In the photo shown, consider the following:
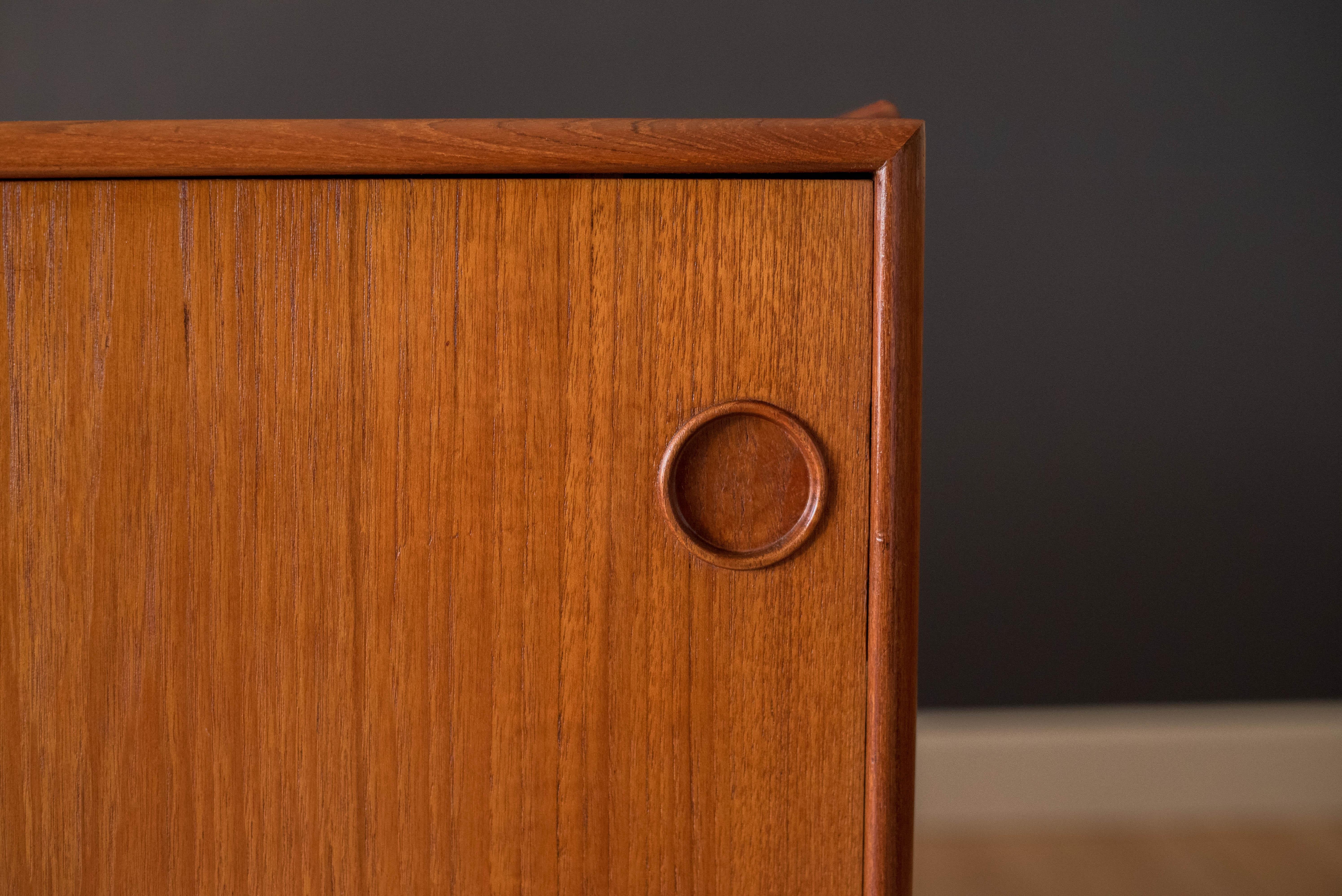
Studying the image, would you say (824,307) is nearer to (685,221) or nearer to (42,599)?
(685,221)

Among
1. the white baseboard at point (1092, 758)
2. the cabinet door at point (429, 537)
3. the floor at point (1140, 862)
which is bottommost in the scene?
the floor at point (1140, 862)

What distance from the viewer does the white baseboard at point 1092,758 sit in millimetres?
1121

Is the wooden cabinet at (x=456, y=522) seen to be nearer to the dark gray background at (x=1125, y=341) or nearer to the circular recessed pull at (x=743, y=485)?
the circular recessed pull at (x=743, y=485)

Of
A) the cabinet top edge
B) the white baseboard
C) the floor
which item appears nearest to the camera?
the cabinet top edge

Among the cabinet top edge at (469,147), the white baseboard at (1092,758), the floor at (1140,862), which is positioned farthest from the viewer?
the white baseboard at (1092,758)

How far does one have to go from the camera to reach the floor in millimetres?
984

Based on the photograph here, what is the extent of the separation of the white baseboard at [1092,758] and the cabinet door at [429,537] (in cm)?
92

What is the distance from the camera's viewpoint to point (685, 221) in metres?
0.30

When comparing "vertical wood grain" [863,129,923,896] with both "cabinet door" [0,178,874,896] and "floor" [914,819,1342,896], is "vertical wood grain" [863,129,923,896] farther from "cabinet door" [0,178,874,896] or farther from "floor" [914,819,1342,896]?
"floor" [914,819,1342,896]

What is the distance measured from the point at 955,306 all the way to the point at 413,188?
0.93 metres

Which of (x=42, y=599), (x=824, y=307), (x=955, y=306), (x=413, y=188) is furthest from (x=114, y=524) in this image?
(x=955, y=306)

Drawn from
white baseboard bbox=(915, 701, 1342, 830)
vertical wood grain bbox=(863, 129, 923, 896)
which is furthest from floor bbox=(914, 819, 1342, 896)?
vertical wood grain bbox=(863, 129, 923, 896)

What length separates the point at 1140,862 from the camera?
1040mm

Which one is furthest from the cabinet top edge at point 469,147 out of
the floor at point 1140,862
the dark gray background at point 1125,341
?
the floor at point 1140,862
